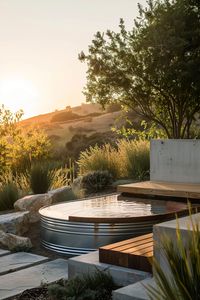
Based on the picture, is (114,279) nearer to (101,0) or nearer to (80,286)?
(80,286)

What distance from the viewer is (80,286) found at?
4.19 metres

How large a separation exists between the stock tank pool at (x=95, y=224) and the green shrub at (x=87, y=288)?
1.42m

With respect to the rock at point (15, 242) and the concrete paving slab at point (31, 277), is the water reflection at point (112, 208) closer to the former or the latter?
the rock at point (15, 242)

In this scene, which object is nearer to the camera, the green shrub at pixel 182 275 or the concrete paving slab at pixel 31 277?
the green shrub at pixel 182 275

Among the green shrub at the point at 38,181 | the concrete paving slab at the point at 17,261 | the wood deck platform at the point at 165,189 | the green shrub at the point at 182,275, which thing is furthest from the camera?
the green shrub at the point at 38,181

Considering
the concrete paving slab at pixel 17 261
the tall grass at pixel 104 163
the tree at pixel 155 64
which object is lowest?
the concrete paving slab at pixel 17 261

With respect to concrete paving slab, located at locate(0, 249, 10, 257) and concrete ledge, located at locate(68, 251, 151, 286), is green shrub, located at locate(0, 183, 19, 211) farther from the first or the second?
concrete ledge, located at locate(68, 251, 151, 286)

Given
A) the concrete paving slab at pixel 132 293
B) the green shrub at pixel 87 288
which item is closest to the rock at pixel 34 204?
the green shrub at pixel 87 288

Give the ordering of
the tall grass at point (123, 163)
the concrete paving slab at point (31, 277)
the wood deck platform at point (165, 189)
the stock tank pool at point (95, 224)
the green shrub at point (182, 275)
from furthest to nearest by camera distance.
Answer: the tall grass at point (123, 163) < the wood deck platform at point (165, 189) < the stock tank pool at point (95, 224) < the concrete paving slab at point (31, 277) < the green shrub at point (182, 275)

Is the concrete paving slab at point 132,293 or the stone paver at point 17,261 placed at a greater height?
the concrete paving slab at point 132,293

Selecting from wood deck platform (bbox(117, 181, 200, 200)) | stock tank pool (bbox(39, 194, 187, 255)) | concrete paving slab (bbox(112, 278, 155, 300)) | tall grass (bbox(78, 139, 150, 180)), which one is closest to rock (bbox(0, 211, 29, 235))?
stock tank pool (bbox(39, 194, 187, 255))

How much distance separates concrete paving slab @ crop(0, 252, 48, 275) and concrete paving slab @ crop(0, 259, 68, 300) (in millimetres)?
157

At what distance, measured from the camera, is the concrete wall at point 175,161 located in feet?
27.9

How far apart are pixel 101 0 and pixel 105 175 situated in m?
3.49
